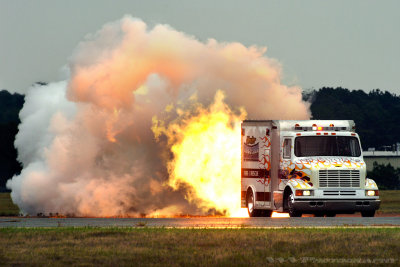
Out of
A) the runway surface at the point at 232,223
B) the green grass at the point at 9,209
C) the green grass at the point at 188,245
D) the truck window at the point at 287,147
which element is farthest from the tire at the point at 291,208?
the green grass at the point at 9,209

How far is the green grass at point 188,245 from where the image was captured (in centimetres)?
1909

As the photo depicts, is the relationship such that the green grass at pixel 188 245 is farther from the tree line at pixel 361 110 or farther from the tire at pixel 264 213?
the tree line at pixel 361 110

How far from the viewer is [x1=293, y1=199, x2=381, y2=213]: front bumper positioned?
3086 cm

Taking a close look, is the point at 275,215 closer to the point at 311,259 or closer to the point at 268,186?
the point at 268,186

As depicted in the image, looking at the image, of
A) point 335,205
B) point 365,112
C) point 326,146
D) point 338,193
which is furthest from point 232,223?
point 365,112

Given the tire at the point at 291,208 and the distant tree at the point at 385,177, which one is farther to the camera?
the distant tree at the point at 385,177

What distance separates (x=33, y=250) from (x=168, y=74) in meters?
20.3

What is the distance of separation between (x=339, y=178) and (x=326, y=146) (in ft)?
4.40

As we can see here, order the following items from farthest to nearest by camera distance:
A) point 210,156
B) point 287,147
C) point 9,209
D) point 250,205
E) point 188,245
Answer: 1. point 9,209
2. point 210,156
3. point 250,205
4. point 287,147
5. point 188,245

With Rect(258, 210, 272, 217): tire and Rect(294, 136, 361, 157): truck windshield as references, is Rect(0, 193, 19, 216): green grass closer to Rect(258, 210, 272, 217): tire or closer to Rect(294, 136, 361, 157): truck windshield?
Rect(258, 210, 272, 217): tire

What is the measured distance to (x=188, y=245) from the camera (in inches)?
843

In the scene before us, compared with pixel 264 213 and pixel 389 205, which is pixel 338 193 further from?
pixel 389 205

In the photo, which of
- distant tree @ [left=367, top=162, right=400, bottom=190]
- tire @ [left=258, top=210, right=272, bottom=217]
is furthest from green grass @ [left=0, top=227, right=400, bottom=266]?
distant tree @ [left=367, top=162, right=400, bottom=190]

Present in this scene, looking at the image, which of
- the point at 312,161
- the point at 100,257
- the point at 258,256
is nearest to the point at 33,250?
the point at 100,257
